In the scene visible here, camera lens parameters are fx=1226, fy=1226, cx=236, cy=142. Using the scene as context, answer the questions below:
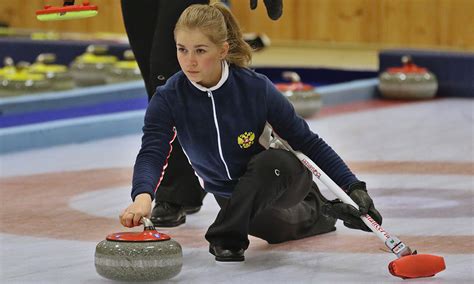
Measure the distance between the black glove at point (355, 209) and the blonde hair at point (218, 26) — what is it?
1.51 ft

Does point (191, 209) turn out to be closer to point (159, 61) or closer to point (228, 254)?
point (159, 61)

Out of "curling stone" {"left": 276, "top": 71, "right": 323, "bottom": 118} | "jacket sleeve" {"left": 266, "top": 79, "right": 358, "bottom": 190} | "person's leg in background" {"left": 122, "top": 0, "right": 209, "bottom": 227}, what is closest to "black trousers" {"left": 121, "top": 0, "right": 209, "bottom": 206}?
"person's leg in background" {"left": 122, "top": 0, "right": 209, "bottom": 227}

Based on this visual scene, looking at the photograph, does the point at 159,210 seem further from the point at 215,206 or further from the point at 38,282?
the point at 38,282

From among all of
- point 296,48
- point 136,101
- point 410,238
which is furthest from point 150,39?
point 296,48

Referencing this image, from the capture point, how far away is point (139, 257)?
A: 281 cm

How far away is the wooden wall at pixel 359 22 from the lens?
9555 millimetres

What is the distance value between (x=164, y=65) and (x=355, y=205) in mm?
867

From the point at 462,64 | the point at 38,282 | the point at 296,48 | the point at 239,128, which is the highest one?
the point at 239,128

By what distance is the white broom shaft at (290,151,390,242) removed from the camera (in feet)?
9.78

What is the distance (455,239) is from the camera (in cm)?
341

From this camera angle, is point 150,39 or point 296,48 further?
point 296,48

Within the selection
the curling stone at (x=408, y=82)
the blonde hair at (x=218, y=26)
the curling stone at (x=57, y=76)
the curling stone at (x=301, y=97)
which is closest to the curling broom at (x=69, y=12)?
the blonde hair at (x=218, y=26)

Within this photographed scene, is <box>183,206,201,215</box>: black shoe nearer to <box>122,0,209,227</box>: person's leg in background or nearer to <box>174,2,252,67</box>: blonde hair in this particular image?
<box>122,0,209,227</box>: person's leg in background

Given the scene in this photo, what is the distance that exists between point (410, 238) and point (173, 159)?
30.6 inches
